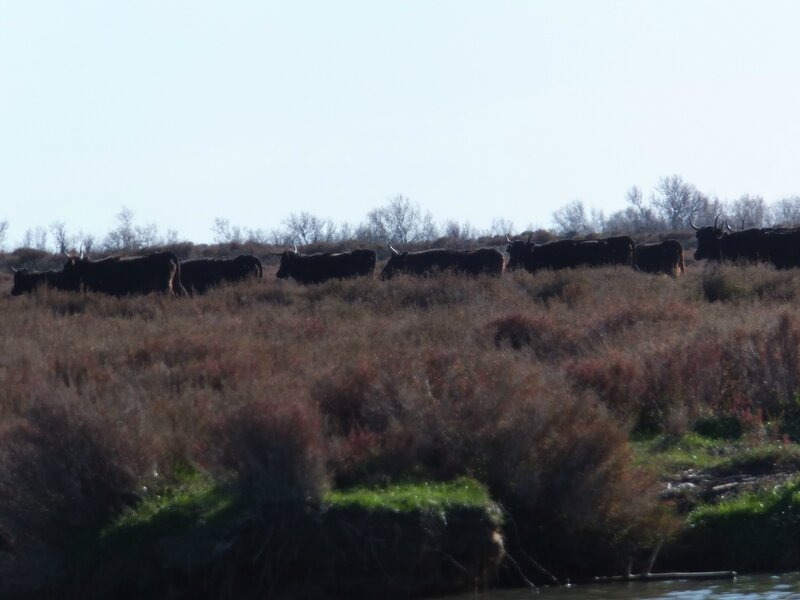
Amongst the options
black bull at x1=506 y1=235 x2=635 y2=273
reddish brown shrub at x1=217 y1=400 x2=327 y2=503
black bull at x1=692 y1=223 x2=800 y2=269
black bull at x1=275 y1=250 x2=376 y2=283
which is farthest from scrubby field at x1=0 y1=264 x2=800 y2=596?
black bull at x1=275 y1=250 x2=376 y2=283

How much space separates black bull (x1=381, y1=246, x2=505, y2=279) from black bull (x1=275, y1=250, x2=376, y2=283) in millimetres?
1122

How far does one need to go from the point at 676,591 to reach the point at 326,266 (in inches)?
1164

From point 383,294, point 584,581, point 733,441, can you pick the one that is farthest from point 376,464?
point 383,294

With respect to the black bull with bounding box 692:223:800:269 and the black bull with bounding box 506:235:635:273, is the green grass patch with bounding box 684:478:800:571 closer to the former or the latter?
the black bull with bounding box 692:223:800:269

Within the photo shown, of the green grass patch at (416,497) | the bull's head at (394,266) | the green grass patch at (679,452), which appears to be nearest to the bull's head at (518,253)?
the bull's head at (394,266)

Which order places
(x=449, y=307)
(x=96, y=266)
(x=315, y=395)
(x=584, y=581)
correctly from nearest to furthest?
(x=584, y=581) → (x=315, y=395) → (x=449, y=307) → (x=96, y=266)

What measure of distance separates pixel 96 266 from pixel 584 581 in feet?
86.4

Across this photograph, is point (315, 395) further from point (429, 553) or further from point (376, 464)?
point (429, 553)

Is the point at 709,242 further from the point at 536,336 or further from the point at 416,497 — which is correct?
the point at 416,497

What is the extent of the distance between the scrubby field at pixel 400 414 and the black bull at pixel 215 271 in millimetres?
18374

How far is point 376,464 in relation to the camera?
11273 millimetres

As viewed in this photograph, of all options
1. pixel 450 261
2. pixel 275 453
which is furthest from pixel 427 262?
pixel 275 453

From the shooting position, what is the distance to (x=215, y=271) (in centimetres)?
3897

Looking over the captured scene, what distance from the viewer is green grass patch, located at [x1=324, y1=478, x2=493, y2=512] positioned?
10.3 meters
